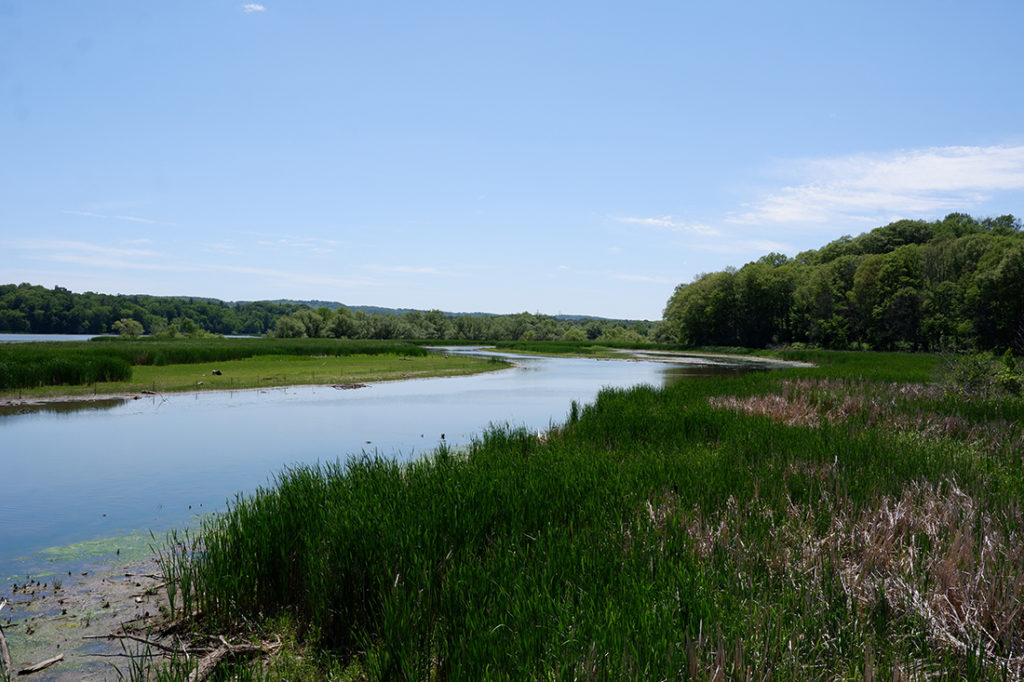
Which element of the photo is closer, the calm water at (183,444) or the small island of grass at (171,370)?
the calm water at (183,444)

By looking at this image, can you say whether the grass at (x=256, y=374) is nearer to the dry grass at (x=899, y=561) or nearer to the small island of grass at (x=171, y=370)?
the small island of grass at (x=171, y=370)

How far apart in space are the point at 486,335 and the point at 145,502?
460 ft

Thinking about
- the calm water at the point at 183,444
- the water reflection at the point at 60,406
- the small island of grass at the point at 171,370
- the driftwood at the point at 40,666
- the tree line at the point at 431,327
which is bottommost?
the calm water at the point at 183,444

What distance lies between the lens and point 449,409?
926 inches

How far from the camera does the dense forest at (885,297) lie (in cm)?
5250

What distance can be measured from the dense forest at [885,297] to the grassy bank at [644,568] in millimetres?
24626

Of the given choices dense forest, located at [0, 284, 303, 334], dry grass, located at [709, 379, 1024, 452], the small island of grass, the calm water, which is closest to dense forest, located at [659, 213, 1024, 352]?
dry grass, located at [709, 379, 1024, 452]

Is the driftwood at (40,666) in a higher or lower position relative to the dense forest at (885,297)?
lower

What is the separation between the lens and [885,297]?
71.2 m

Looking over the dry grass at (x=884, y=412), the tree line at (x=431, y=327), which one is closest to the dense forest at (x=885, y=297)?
the dry grass at (x=884, y=412)

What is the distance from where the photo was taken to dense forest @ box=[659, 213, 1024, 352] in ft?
172

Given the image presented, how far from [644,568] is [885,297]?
80785 millimetres

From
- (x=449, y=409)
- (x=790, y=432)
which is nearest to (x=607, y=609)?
(x=790, y=432)

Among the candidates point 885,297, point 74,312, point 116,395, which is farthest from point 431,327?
point 116,395
